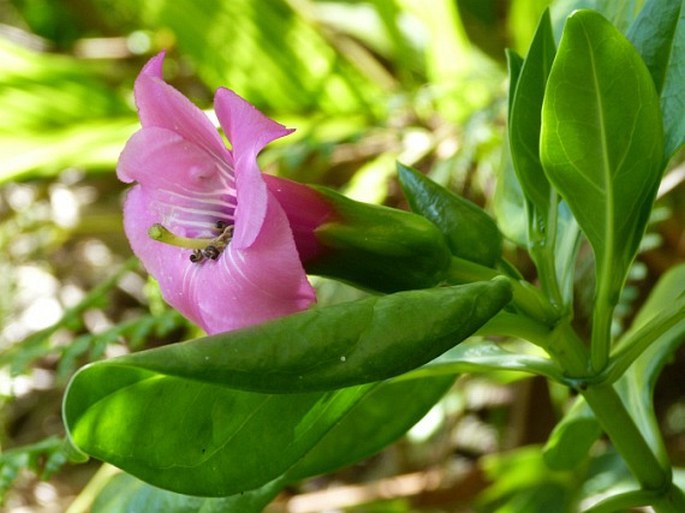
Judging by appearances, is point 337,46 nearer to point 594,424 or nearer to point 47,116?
point 47,116

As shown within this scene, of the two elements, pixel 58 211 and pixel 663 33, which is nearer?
pixel 663 33

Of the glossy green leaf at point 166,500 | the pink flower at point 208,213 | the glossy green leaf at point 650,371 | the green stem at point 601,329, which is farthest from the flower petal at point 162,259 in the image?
the glossy green leaf at point 650,371

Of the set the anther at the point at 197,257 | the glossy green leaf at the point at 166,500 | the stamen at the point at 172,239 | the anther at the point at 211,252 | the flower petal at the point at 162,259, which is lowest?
the glossy green leaf at the point at 166,500

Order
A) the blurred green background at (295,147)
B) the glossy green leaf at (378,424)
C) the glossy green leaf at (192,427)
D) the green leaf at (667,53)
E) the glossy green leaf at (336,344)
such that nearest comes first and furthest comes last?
1. the glossy green leaf at (336,344)
2. the glossy green leaf at (192,427)
3. the green leaf at (667,53)
4. the glossy green leaf at (378,424)
5. the blurred green background at (295,147)

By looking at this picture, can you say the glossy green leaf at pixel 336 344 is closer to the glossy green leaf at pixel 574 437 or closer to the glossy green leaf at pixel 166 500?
the glossy green leaf at pixel 166 500

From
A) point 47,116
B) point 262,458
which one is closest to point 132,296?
point 47,116
